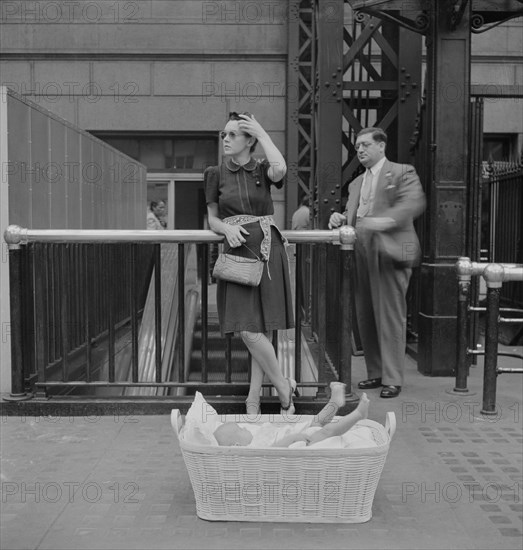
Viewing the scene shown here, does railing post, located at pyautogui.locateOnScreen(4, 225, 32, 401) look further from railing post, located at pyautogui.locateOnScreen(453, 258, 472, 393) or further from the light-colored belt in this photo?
railing post, located at pyautogui.locateOnScreen(453, 258, 472, 393)

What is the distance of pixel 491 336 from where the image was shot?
5148mm

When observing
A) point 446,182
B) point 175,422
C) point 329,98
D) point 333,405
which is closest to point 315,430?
point 333,405

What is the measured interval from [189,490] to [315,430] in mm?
749

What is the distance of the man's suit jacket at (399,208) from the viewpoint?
5.58 meters

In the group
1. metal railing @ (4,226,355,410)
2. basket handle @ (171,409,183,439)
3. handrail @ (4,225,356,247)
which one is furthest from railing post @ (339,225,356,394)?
basket handle @ (171,409,183,439)

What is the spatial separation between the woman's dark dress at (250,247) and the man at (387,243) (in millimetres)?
1129

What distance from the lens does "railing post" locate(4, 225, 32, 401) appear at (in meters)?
4.94

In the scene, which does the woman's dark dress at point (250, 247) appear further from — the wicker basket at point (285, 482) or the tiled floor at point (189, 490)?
the wicker basket at point (285, 482)

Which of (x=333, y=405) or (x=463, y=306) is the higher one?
(x=463, y=306)

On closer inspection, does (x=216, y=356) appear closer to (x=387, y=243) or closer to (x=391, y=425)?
(x=387, y=243)

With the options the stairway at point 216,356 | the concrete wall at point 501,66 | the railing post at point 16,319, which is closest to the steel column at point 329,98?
the stairway at point 216,356

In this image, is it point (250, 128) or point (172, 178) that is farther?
point (172, 178)

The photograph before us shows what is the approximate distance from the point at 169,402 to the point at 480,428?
80.2 inches

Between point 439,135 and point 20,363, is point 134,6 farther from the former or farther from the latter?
point 20,363
